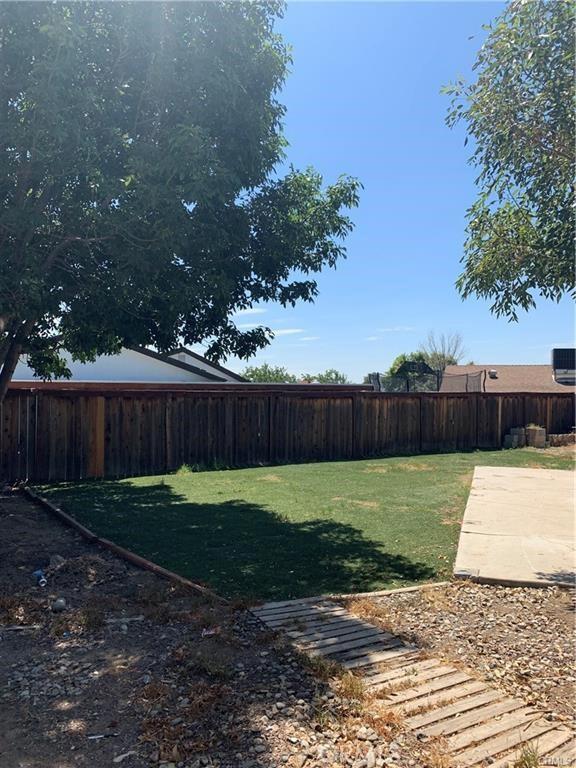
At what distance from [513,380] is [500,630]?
3367 centimetres

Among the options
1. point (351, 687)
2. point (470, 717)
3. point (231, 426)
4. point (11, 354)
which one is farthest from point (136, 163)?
point (231, 426)

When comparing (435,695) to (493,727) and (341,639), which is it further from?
(341,639)

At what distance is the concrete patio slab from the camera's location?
527 centimetres

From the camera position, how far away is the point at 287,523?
739 centimetres

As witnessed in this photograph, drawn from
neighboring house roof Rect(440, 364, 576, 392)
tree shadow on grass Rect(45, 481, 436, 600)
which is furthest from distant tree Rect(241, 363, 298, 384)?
tree shadow on grass Rect(45, 481, 436, 600)

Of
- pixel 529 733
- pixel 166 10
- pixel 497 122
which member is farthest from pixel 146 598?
pixel 166 10

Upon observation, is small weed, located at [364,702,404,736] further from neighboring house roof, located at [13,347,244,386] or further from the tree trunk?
neighboring house roof, located at [13,347,244,386]

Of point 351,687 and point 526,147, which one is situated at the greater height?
point 526,147

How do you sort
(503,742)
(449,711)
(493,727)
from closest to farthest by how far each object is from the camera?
(503,742), (493,727), (449,711)

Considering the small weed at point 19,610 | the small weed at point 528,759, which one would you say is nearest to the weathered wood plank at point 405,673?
the small weed at point 528,759

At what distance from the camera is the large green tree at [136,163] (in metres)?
5.51

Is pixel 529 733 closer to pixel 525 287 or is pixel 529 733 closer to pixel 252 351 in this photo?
pixel 525 287

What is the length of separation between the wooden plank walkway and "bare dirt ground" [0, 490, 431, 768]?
174mm

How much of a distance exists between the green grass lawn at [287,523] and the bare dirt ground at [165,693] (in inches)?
32.0
